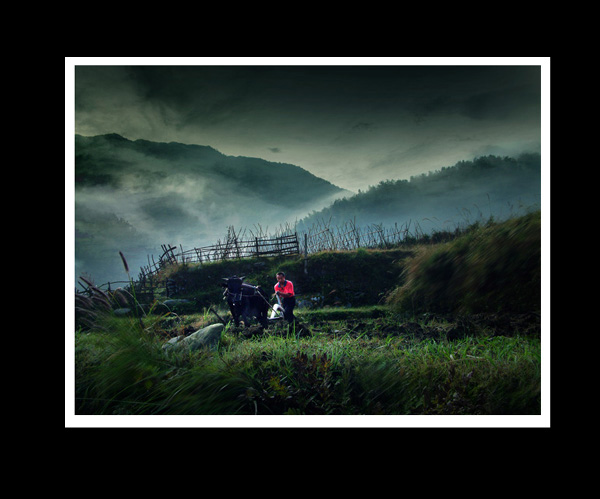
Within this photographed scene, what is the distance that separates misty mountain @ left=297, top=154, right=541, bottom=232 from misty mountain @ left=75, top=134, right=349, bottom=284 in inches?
25.0

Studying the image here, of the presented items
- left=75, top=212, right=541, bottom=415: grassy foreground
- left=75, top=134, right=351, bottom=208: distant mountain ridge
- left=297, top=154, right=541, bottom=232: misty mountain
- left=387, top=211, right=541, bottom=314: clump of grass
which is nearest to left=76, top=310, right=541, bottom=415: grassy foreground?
left=75, top=212, right=541, bottom=415: grassy foreground

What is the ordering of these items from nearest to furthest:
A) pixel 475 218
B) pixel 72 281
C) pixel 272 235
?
pixel 72 281 → pixel 475 218 → pixel 272 235

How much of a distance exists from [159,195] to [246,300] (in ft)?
3.96

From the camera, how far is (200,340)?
2363mm

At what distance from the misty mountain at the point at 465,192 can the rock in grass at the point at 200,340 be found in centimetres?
195

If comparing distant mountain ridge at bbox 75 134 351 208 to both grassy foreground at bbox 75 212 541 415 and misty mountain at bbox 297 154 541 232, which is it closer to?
misty mountain at bbox 297 154 541 232

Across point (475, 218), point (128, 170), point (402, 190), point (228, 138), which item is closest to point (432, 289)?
point (475, 218)

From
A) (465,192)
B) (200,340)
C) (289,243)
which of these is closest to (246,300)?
(200,340)

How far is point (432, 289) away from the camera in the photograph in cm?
290

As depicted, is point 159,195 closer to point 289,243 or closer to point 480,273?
point 289,243

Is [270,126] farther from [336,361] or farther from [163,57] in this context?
[336,361]

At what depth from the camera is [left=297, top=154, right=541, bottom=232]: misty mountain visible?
103 inches

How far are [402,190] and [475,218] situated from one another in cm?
70

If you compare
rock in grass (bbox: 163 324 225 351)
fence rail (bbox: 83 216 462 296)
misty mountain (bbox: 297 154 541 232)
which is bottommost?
rock in grass (bbox: 163 324 225 351)
